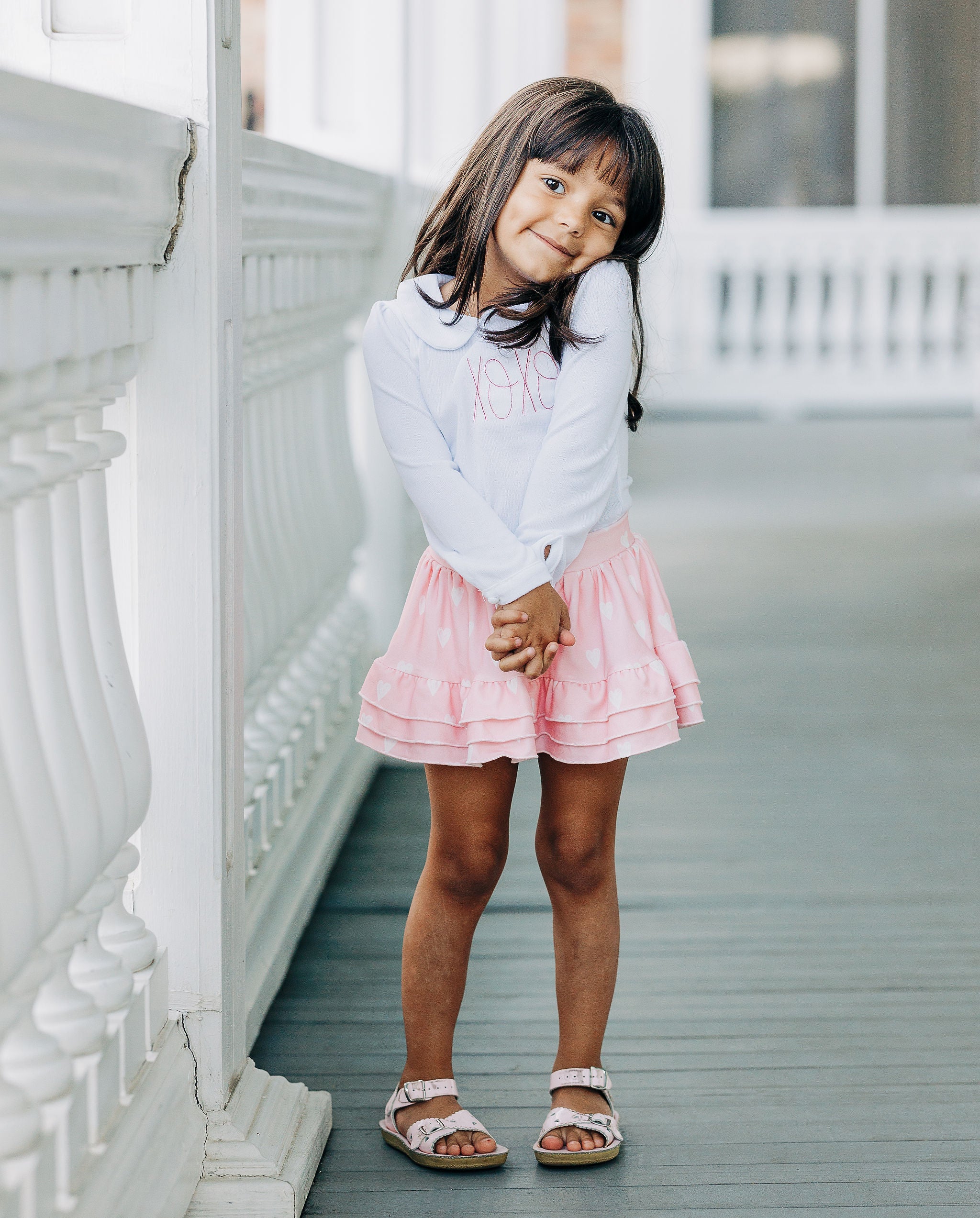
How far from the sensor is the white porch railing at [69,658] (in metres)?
1.05

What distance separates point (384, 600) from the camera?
3.34m

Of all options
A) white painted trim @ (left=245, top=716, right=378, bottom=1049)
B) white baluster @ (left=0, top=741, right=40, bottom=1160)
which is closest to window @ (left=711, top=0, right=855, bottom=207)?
white painted trim @ (left=245, top=716, right=378, bottom=1049)

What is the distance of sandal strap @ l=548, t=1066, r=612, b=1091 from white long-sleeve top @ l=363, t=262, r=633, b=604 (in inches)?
21.7

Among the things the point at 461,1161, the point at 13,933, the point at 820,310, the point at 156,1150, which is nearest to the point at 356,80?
the point at 461,1161

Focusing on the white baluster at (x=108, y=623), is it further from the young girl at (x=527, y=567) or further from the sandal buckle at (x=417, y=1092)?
the sandal buckle at (x=417, y=1092)

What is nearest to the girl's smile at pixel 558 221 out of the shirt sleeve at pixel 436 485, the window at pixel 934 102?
the shirt sleeve at pixel 436 485

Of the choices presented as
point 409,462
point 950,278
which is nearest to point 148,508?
point 409,462

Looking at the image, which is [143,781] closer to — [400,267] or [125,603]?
[125,603]

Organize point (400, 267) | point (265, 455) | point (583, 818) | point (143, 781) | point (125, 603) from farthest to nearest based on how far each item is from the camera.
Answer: point (400, 267)
point (265, 455)
point (583, 818)
point (125, 603)
point (143, 781)

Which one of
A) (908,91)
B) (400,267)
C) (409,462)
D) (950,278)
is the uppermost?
(908,91)

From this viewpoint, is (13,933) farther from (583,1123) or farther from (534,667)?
(583,1123)

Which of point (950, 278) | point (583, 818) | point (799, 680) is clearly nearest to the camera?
point (583, 818)

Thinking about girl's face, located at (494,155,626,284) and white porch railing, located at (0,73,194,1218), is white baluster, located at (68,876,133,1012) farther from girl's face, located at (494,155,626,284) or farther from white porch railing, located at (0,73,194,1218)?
girl's face, located at (494,155,626,284)

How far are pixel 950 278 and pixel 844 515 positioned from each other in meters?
4.41
